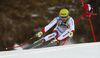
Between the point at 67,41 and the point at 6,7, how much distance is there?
626mm

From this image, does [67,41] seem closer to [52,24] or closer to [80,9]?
[52,24]

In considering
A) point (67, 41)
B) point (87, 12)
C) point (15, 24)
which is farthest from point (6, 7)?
point (87, 12)

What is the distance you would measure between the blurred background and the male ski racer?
14cm

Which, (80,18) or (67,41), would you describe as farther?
(80,18)

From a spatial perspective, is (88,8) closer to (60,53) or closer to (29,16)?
(29,16)

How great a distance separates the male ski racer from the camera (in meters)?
1.12

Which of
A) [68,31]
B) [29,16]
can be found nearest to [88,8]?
[68,31]

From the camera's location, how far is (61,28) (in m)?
1.19

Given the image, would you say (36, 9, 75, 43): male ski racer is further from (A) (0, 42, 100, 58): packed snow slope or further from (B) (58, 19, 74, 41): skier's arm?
(A) (0, 42, 100, 58): packed snow slope

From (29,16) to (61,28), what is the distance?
349 millimetres

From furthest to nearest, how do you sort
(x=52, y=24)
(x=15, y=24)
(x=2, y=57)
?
(x=15, y=24) < (x=52, y=24) < (x=2, y=57)

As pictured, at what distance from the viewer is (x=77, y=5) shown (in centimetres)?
140

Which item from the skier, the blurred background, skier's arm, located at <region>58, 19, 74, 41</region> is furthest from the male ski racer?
the skier

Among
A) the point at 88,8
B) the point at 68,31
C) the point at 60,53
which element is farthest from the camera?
the point at 88,8
